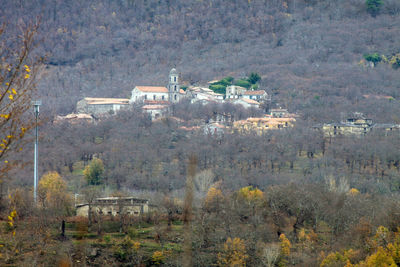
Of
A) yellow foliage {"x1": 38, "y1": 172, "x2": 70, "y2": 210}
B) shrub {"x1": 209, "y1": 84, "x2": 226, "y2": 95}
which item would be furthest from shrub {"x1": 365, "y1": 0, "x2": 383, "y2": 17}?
yellow foliage {"x1": 38, "y1": 172, "x2": 70, "y2": 210}

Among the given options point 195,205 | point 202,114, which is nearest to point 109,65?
point 202,114

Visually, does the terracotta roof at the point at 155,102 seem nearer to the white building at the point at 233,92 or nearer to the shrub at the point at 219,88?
the shrub at the point at 219,88

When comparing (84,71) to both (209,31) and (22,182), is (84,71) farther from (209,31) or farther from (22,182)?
(22,182)

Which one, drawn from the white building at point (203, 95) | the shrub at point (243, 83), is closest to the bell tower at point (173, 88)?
the white building at point (203, 95)

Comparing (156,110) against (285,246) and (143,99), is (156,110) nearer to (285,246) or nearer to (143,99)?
(143,99)

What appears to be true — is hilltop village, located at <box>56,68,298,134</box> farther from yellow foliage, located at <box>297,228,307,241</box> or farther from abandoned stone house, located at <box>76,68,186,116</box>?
yellow foliage, located at <box>297,228,307,241</box>
